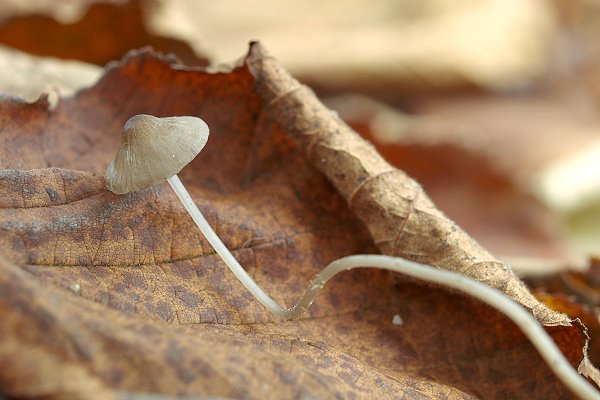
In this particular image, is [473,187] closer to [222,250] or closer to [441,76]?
[441,76]

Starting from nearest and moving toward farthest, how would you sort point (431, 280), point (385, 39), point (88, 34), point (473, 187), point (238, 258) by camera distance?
point (431, 280)
point (238, 258)
point (88, 34)
point (473, 187)
point (385, 39)

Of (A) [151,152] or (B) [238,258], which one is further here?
(B) [238,258]

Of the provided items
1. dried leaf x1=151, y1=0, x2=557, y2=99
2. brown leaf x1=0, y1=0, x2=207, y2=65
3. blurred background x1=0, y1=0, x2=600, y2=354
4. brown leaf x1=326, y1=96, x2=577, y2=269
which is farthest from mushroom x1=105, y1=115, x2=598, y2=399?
dried leaf x1=151, y1=0, x2=557, y2=99

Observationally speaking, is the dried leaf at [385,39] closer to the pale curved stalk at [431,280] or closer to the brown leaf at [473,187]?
the brown leaf at [473,187]

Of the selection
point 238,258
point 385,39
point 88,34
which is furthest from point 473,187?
point 238,258

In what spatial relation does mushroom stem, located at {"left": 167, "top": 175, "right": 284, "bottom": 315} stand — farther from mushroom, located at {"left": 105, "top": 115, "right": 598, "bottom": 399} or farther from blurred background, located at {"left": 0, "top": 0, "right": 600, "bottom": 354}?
blurred background, located at {"left": 0, "top": 0, "right": 600, "bottom": 354}

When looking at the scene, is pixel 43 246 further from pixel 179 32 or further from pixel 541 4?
pixel 541 4
